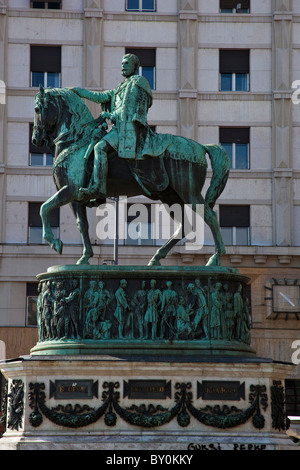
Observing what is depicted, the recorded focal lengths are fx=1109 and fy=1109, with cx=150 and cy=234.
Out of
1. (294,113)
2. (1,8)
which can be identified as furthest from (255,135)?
(1,8)

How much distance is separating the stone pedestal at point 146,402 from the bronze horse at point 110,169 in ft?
8.10

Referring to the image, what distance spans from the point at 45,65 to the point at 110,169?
23.5m

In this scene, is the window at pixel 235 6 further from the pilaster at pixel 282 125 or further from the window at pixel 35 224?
the window at pixel 35 224

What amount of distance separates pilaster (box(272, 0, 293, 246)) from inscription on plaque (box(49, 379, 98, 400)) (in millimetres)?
23431

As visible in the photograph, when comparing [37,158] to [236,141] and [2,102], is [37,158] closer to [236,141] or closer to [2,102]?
[2,102]

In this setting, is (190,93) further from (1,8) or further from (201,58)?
(1,8)

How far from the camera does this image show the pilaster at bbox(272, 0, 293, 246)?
139 ft

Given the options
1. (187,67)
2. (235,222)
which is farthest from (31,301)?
(187,67)

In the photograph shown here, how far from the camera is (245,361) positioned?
19781 millimetres

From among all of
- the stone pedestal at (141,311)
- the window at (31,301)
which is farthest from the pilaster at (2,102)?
the stone pedestal at (141,311)

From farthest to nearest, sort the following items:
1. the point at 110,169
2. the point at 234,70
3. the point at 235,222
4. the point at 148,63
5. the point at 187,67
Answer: the point at 234,70, the point at 148,63, the point at 187,67, the point at 235,222, the point at 110,169

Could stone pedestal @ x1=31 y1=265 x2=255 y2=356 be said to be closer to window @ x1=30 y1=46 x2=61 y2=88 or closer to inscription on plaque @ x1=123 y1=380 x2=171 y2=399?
inscription on plaque @ x1=123 y1=380 x2=171 y2=399

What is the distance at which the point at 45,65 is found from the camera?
4372 cm

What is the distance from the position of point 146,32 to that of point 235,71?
386 centimetres
